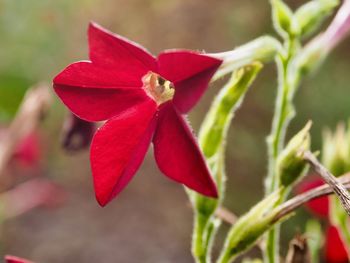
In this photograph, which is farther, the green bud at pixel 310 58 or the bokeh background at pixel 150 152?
the bokeh background at pixel 150 152

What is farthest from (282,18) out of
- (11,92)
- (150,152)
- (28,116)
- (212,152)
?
(150,152)

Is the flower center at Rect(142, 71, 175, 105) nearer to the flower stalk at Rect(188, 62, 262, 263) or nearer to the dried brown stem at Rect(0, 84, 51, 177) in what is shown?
the flower stalk at Rect(188, 62, 262, 263)

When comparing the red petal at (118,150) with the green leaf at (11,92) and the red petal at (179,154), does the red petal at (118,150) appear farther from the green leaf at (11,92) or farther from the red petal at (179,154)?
the green leaf at (11,92)

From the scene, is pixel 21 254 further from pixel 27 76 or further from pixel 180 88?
pixel 180 88

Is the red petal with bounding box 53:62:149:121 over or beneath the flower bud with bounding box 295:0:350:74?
over

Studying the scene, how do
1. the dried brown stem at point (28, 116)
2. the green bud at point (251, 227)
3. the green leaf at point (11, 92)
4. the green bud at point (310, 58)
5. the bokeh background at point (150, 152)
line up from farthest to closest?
the bokeh background at point (150, 152), the green leaf at point (11, 92), the dried brown stem at point (28, 116), the green bud at point (310, 58), the green bud at point (251, 227)

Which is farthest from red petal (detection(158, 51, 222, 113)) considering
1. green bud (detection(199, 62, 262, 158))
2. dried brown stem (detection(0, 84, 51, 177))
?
dried brown stem (detection(0, 84, 51, 177))

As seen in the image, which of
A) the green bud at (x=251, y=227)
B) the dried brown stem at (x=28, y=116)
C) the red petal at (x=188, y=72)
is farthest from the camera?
the dried brown stem at (x=28, y=116)

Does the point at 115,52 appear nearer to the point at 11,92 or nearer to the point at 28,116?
the point at 28,116

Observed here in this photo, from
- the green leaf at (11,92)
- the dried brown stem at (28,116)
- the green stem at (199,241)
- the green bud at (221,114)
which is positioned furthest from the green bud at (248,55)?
the green leaf at (11,92)
